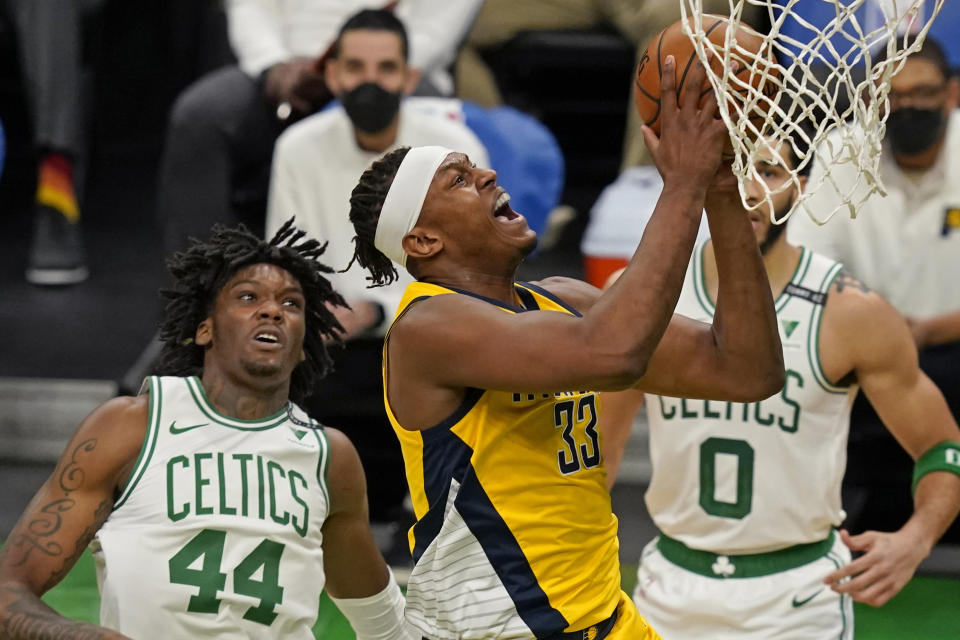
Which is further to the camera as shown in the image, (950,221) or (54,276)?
(54,276)

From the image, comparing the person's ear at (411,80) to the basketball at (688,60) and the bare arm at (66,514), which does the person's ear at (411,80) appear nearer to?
the bare arm at (66,514)

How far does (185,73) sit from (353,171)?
257 centimetres

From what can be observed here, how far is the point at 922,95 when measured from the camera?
192 inches

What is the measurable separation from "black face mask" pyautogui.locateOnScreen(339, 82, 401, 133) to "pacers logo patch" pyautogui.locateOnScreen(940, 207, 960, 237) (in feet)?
5.93

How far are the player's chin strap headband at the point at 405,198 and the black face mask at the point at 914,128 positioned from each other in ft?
8.29

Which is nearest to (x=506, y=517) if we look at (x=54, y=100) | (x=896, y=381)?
(x=896, y=381)

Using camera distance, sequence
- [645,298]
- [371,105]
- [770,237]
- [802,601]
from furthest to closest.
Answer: [371,105] → [770,237] → [802,601] → [645,298]

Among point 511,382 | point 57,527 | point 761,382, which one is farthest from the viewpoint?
point 57,527

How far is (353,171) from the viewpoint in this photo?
17.1ft

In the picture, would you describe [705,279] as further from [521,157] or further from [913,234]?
[521,157]

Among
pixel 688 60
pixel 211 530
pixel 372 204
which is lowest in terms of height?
pixel 211 530

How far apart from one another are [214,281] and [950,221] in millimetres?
2597

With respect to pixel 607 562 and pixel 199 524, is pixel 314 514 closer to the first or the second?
pixel 199 524

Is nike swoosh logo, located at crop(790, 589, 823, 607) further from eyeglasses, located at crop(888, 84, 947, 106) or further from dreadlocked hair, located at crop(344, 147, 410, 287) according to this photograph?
eyeglasses, located at crop(888, 84, 947, 106)
